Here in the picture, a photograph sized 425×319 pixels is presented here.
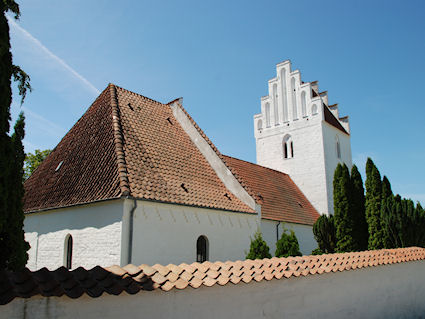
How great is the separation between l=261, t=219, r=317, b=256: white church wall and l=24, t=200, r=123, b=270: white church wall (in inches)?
328

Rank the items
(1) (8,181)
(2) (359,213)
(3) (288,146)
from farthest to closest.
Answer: (3) (288,146) → (2) (359,213) → (1) (8,181)

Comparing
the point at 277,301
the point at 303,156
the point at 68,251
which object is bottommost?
the point at 277,301

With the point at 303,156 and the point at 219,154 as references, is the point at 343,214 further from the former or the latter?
the point at 303,156

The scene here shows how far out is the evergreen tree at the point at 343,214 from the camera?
1533 centimetres

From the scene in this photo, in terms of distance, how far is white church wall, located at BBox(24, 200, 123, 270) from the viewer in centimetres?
1079

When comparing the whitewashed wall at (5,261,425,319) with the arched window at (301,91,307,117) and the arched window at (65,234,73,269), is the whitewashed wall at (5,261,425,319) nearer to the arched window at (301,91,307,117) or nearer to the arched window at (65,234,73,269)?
the arched window at (65,234,73,269)

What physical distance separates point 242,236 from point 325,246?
438 centimetres

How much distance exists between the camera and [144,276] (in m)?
5.58

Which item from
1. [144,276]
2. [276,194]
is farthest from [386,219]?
[144,276]

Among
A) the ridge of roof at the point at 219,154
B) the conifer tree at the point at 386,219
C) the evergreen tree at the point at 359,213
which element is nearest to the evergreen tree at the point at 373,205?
Result: the conifer tree at the point at 386,219

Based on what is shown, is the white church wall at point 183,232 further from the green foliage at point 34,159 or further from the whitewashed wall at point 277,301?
the green foliage at point 34,159

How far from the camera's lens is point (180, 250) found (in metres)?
12.1

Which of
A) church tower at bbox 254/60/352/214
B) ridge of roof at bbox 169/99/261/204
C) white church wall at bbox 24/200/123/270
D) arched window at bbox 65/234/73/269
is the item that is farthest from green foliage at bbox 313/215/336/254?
arched window at bbox 65/234/73/269

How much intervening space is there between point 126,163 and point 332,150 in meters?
18.2
